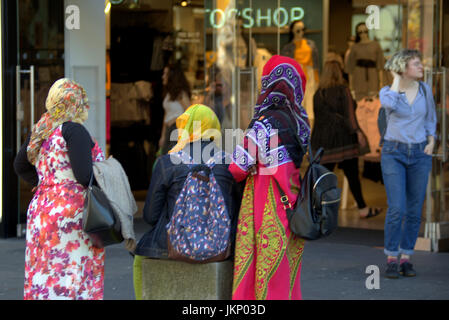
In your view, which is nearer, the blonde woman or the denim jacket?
the denim jacket

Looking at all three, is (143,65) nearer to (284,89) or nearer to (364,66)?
(364,66)

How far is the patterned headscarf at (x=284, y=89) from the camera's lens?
17.9 feet

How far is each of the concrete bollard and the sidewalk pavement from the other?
1759 millimetres

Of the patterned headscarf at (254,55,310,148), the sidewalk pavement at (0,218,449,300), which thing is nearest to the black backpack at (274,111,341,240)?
the patterned headscarf at (254,55,310,148)

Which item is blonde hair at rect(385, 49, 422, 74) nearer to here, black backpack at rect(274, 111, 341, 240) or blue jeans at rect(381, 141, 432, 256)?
blue jeans at rect(381, 141, 432, 256)

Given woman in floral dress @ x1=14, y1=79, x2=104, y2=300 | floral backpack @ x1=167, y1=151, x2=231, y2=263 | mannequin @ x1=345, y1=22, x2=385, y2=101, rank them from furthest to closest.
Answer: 1. mannequin @ x1=345, y1=22, x2=385, y2=101
2. woman in floral dress @ x1=14, y1=79, x2=104, y2=300
3. floral backpack @ x1=167, y1=151, x2=231, y2=263

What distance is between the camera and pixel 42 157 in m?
5.56

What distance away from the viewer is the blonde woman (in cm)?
771

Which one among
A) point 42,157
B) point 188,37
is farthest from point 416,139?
point 188,37

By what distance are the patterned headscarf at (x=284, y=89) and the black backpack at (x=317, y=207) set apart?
32 cm

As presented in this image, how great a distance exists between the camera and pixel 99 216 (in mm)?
5312

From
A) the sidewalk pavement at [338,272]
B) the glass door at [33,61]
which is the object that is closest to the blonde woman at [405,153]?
the sidewalk pavement at [338,272]

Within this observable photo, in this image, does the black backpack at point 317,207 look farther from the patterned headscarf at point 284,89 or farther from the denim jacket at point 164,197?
the denim jacket at point 164,197
